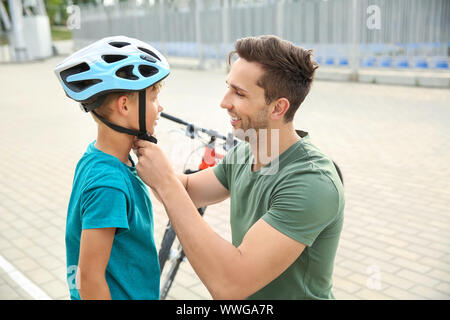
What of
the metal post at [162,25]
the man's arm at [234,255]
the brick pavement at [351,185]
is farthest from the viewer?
the metal post at [162,25]

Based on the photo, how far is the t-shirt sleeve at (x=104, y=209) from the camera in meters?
1.54

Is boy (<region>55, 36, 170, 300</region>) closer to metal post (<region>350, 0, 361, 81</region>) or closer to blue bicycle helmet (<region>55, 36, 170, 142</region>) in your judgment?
blue bicycle helmet (<region>55, 36, 170, 142</region>)

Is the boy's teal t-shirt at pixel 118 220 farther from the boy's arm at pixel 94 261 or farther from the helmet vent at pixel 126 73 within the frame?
the helmet vent at pixel 126 73

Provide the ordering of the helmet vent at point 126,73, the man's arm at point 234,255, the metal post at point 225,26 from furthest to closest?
the metal post at point 225,26
the helmet vent at point 126,73
the man's arm at point 234,255

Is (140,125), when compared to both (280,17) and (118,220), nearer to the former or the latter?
(118,220)

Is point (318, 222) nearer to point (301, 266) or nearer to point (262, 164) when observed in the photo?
point (301, 266)

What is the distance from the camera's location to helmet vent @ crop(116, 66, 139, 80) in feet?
5.78

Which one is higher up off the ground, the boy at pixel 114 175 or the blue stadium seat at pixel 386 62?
the boy at pixel 114 175

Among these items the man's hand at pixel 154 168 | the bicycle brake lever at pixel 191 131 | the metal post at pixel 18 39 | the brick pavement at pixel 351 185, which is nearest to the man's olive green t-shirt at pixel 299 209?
the man's hand at pixel 154 168

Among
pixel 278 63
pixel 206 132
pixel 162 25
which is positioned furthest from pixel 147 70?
pixel 162 25

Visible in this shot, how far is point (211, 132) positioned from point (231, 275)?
1306 mm

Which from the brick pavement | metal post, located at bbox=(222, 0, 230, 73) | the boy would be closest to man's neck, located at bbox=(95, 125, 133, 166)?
the boy

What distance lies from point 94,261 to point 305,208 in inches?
29.3

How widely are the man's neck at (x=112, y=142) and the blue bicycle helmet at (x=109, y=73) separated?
35 millimetres
